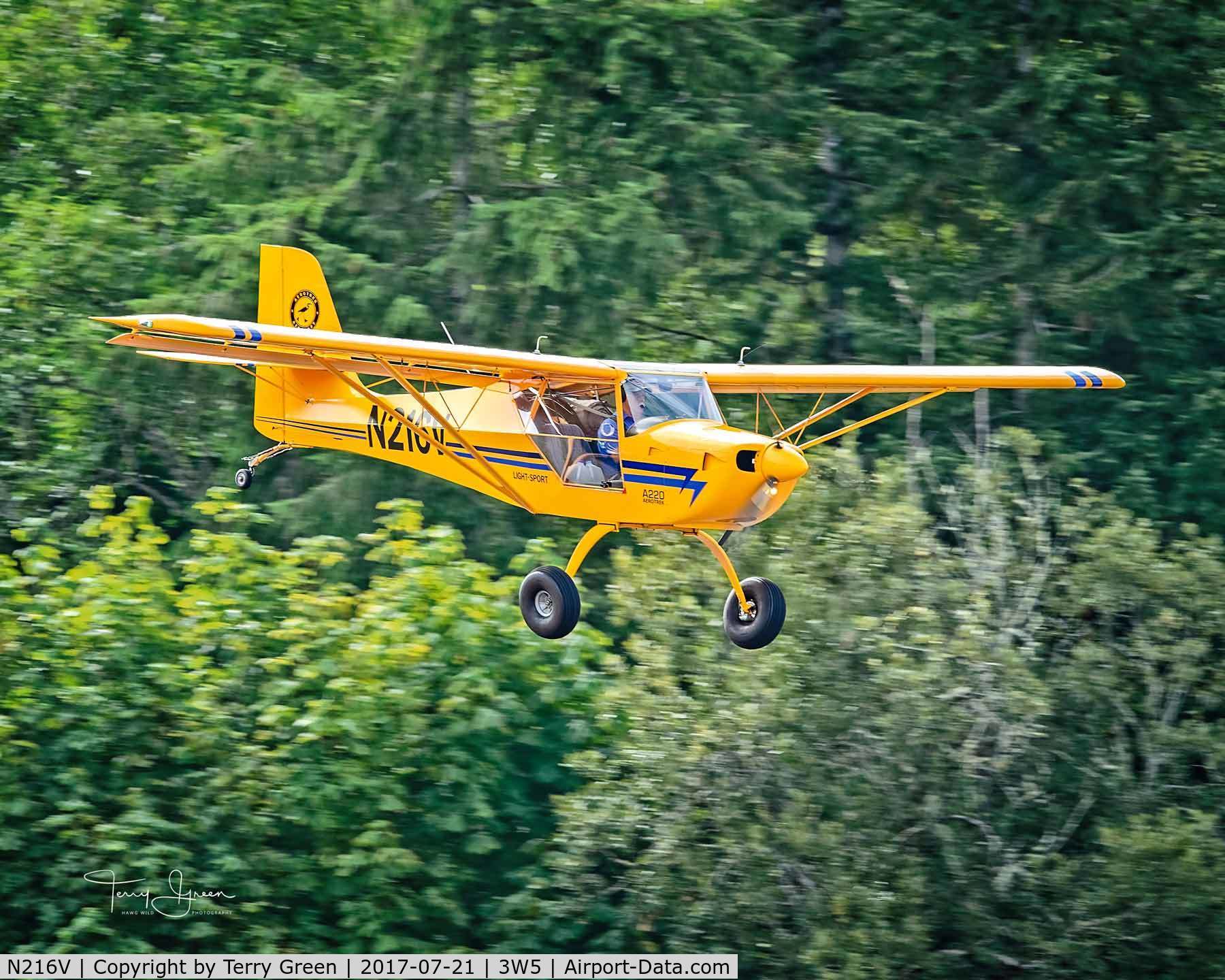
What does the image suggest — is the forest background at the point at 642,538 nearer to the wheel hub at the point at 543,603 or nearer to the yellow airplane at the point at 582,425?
the yellow airplane at the point at 582,425

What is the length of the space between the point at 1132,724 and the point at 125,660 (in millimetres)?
11683

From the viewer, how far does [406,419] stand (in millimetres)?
13242

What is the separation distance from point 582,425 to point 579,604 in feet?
4.37

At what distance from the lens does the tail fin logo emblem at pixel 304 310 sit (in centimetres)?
1567

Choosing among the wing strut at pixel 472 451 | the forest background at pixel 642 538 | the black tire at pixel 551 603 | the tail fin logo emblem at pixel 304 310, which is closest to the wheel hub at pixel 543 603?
the black tire at pixel 551 603

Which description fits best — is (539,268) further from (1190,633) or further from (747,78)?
(1190,633)

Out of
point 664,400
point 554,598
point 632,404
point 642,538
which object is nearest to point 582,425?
point 632,404

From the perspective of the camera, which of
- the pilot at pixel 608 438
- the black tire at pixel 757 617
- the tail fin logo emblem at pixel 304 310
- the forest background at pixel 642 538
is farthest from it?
the forest background at pixel 642 538

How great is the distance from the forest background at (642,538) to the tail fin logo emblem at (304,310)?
3968mm

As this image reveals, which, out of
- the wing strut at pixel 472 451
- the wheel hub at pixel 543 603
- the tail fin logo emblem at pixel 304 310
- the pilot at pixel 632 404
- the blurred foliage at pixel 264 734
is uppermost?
the tail fin logo emblem at pixel 304 310

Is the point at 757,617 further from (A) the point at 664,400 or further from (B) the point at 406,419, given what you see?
(B) the point at 406,419

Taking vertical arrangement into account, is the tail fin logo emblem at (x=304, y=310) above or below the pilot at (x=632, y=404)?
above

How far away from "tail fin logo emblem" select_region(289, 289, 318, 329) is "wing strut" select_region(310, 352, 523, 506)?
200cm

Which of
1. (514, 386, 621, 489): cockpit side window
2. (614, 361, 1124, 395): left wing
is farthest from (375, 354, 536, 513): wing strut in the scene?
(614, 361, 1124, 395): left wing
